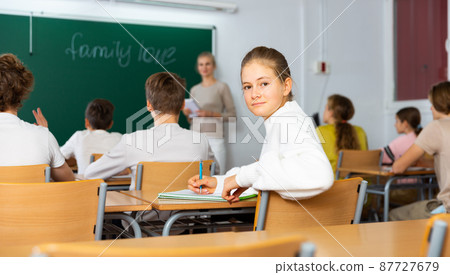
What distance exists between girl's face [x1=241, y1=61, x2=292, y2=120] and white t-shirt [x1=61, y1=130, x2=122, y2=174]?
5.93 feet

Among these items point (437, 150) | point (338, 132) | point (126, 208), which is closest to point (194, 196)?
point (126, 208)

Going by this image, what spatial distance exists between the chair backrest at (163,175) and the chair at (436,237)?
1335mm

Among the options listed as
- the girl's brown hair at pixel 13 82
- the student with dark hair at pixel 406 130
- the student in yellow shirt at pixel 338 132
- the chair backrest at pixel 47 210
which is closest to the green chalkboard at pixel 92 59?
the student in yellow shirt at pixel 338 132

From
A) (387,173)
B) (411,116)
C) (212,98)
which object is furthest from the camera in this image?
(212,98)

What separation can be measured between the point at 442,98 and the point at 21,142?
2.11 m

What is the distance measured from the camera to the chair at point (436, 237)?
0.68 m

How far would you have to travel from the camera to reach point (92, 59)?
4270 millimetres

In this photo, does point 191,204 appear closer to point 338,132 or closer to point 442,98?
point 442,98

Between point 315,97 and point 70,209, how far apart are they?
13.8ft

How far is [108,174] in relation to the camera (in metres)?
2.18

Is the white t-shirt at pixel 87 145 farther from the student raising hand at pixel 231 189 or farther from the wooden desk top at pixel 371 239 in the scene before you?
the wooden desk top at pixel 371 239

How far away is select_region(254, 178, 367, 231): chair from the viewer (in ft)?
4.08

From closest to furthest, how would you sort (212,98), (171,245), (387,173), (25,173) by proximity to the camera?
(171,245) < (25,173) < (387,173) < (212,98)

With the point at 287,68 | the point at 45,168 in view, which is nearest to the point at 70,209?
the point at 45,168
